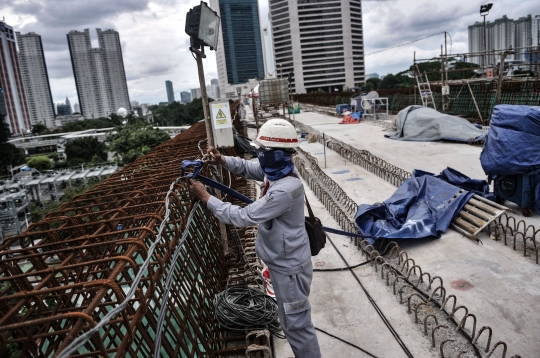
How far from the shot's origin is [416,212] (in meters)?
6.54

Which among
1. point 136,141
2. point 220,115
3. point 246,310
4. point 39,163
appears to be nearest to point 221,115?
point 220,115

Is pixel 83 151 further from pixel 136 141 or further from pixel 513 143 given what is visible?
pixel 513 143

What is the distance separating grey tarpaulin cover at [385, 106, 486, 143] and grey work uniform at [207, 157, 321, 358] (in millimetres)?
12806

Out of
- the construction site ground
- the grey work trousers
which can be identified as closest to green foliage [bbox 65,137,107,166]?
the construction site ground

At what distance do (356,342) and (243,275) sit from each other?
1.56 meters

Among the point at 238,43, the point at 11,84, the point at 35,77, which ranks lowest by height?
the point at 11,84

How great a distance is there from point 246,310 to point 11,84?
389 feet

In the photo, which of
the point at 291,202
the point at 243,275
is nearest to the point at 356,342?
the point at 243,275

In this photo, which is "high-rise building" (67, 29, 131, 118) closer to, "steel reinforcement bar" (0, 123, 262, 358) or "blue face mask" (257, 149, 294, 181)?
"steel reinforcement bar" (0, 123, 262, 358)

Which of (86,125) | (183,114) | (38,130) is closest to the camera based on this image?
(38,130)

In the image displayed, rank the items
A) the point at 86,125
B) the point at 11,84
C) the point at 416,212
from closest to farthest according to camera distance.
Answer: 1. the point at 416,212
2. the point at 86,125
3. the point at 11,84

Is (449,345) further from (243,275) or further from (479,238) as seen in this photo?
(479,238)

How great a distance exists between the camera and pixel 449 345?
3.65 metres

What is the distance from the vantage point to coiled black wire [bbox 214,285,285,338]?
356 centimetres
